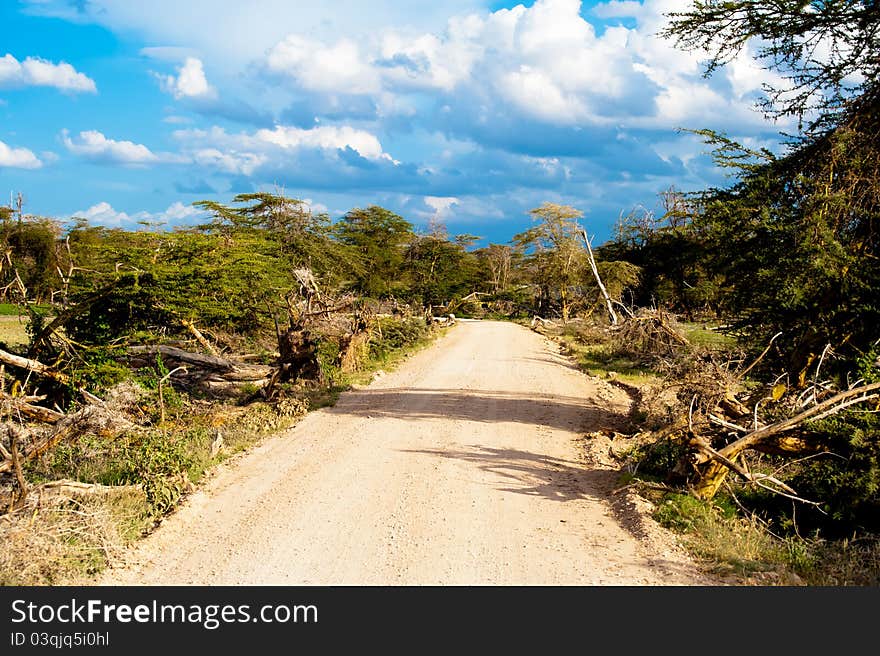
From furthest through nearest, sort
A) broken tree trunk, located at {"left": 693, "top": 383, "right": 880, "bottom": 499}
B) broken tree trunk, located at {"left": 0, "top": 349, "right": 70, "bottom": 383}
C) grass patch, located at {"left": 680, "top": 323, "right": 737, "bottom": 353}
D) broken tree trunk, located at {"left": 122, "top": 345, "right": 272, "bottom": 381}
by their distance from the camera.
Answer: broken tree trunk, located at {"left": 122, "top": 345, "right": 272, "bottom": 381}, grass patch, located at {"left": 680, "top": 323, "right": 737, "bottom": 353}, broken tree trunk, located at {"left": 0, "top": 349, "right": 70, "bottom": 383}, broken tree trunk, located at {"left": 693, "top": 383, "right": 880, "bottom": 499}

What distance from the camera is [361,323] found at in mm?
17453

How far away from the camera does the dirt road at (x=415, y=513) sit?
5863 mm

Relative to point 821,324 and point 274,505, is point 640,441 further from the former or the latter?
point 274,505

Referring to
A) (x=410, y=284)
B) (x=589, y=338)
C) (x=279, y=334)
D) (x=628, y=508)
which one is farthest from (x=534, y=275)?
(x=628, y=508)

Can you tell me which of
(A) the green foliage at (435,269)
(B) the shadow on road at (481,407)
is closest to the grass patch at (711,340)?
(B) the shadow on road at (481,407)

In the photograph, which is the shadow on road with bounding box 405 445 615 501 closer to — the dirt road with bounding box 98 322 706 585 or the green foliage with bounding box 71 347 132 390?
the dirt road with bounding box 98 322 706 585

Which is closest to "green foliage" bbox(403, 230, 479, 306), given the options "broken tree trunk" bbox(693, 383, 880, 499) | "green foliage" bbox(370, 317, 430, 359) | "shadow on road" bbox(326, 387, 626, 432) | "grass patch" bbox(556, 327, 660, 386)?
"green foliage" bbox(370, 317, 430, 359)

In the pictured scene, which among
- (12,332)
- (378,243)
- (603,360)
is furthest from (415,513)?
(378,243)

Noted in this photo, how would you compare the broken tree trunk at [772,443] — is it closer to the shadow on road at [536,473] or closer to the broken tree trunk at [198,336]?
the shadow on road at [536,473]

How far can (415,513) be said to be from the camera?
731 centimetres

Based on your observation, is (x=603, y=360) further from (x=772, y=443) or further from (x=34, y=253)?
(x=34, y=253)

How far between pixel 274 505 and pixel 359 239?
33213mm

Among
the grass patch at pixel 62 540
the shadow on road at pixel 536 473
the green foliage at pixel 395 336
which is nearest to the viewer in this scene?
the grass patch at pixel 62 540

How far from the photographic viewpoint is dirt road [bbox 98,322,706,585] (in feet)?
19.2
